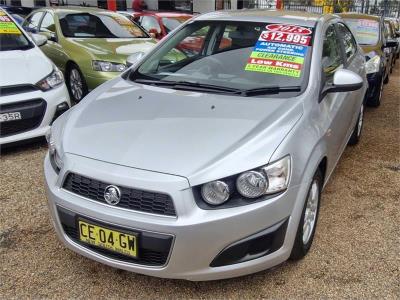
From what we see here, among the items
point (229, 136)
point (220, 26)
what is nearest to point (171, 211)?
point (229, 136)

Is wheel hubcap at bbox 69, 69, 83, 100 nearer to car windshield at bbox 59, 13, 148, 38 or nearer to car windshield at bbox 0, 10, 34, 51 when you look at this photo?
car windshield at bbox 59, 13, 148, 38

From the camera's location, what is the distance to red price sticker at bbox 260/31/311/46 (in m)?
3.06

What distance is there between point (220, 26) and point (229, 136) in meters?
1.52

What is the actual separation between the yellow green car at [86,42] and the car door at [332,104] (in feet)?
9.83

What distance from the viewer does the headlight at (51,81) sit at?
4.37 meters

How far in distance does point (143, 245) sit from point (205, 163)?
0.52 meters

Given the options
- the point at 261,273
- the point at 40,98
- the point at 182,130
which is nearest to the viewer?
the point at 182,130

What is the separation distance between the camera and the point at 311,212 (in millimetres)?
2727

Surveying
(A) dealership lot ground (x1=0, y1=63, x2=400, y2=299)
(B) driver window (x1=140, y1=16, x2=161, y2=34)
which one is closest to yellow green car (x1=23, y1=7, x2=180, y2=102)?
(B) driver window (x1=140, y1=16, x2=161, y2=34)

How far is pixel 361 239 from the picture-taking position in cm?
293

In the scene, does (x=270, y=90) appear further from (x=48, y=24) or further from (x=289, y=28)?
(x=48, y=24)

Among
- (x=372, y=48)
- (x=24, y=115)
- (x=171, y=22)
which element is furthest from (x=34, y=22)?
(x=372, y=48)

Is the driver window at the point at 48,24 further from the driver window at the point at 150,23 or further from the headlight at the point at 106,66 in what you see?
the driver window at the point at 150,23

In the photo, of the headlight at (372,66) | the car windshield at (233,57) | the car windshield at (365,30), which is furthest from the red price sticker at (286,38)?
the car windshield at (365,30)
